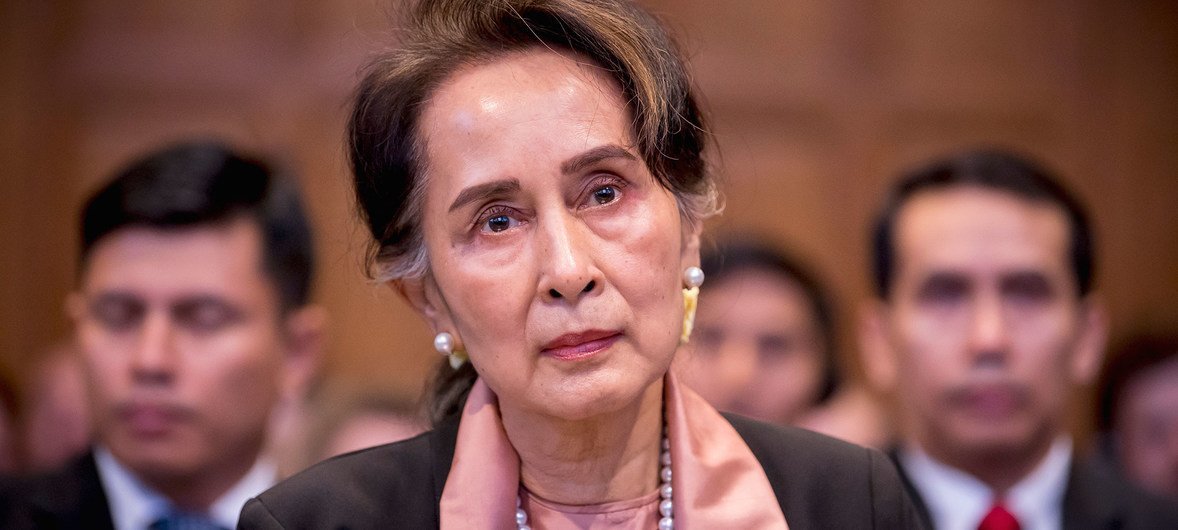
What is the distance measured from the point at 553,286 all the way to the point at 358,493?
470 mm

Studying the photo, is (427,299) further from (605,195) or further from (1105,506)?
(1105,506)

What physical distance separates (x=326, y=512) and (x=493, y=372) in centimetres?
34

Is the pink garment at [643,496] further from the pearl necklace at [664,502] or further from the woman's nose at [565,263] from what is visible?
the woman's nose at [565,263]

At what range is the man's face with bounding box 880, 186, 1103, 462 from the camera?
10.7 ft

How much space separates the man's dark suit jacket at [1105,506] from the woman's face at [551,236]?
1.50 m

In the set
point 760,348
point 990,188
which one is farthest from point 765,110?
point 990,188

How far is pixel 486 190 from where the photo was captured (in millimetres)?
1960

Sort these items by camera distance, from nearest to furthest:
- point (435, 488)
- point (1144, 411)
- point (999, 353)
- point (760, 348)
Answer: point (435, 488), point (999, 353), point (760, 348), point (1144, 411)

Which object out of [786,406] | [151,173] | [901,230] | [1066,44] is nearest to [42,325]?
[151,173]

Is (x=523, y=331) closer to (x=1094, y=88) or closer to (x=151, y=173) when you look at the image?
(x=151, y=173)

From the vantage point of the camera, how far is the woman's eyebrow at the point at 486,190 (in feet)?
6.40

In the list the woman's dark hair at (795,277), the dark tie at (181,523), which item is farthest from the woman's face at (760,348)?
the dark tie at (181,523)

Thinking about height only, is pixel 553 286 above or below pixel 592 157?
below

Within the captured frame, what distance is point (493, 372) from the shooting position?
1991mm
